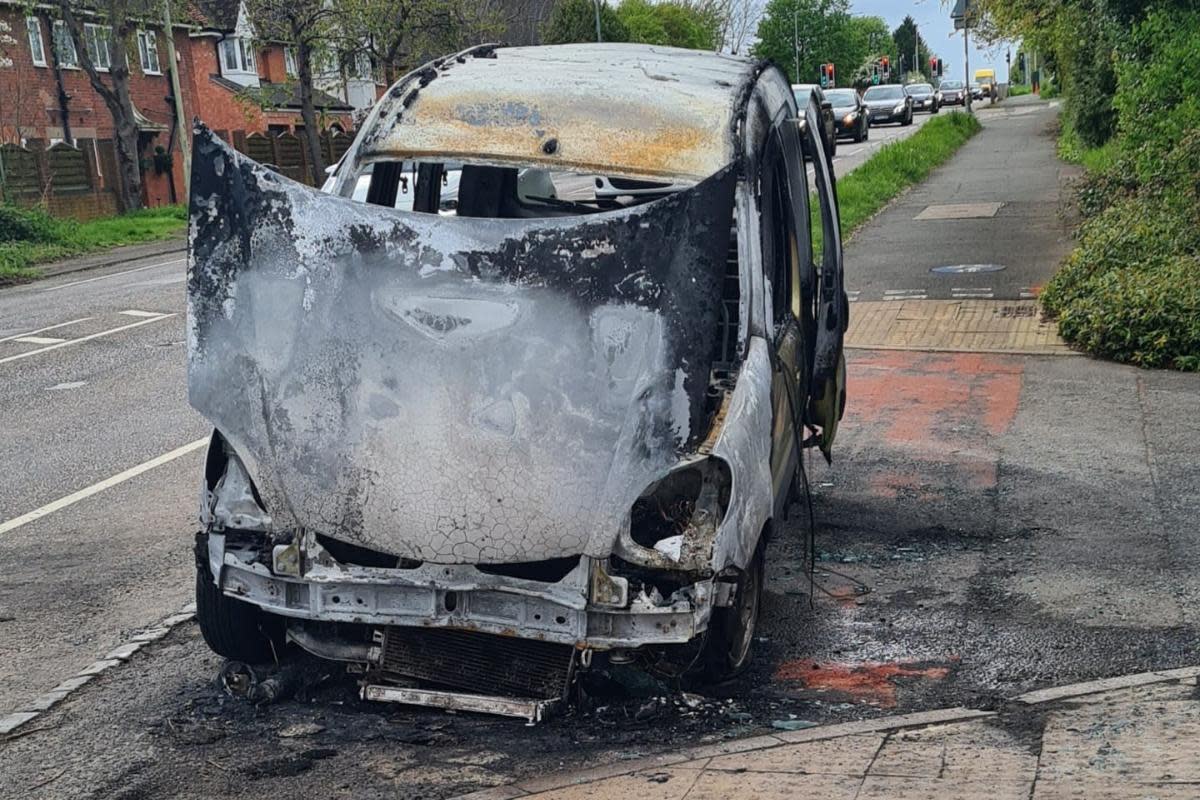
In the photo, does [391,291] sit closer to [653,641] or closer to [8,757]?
[653,641]

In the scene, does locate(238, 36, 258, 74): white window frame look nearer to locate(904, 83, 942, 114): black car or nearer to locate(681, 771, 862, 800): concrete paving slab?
locate(904, 83, 942, 114): black car

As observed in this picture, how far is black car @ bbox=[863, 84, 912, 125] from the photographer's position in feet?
178

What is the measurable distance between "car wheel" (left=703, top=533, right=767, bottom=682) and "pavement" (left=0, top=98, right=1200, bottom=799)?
116 millimetres

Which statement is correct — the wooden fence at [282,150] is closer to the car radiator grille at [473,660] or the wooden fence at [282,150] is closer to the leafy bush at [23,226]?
the leafy bush at [23,226]

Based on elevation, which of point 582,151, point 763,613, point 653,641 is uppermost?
point 582,151

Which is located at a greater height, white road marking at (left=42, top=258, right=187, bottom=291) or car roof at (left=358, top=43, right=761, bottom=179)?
car roof at (left=358, top=43, right=761, bottom=179)

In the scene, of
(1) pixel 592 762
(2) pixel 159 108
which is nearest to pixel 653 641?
(1) pixel 592 762

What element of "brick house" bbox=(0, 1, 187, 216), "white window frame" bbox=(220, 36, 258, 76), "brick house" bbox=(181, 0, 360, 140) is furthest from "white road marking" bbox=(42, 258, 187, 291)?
"white window frame" bbox=(220, 36, 258, 76)

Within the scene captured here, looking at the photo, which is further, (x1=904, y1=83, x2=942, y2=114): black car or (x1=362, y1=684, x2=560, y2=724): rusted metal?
(x1=904, y1=83, x2=942, y2=114): black car

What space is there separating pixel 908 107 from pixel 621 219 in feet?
172

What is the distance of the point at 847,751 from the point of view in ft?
15.4

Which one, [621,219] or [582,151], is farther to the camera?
[582,151]

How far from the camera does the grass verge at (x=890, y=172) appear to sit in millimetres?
23672

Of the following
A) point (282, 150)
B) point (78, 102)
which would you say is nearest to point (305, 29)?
point (282, 150)
